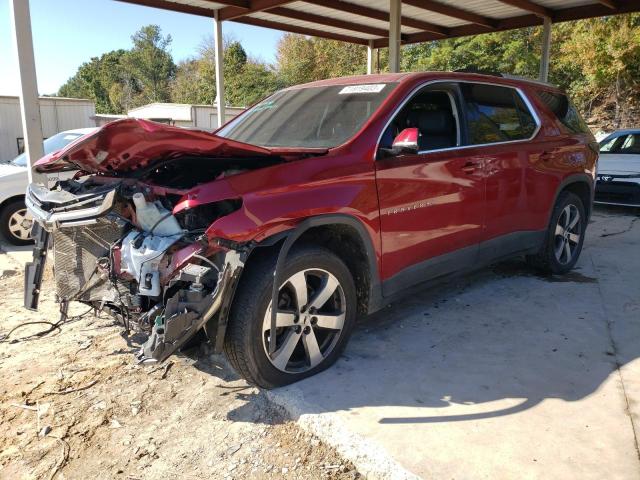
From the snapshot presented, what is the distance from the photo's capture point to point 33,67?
564 centimetres

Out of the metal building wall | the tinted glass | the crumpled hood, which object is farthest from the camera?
the metal building wall

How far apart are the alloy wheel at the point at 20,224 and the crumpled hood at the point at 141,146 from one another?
180 inches

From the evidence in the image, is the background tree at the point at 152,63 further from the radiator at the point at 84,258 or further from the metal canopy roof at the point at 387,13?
the radiator at the point at 84,258

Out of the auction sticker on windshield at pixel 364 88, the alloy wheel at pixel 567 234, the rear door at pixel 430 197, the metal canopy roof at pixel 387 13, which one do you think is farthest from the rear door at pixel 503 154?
the metal canopy roof at pixel 387 13

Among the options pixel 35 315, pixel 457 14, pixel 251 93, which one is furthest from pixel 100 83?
pixel 35 315

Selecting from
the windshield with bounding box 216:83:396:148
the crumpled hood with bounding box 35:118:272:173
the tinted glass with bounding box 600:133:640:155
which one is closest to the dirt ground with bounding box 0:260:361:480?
the crumpled hood with bounding box 35:118:272:173

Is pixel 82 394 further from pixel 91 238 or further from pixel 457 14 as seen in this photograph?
pixel 457 14

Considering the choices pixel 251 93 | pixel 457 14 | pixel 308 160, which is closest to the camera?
pixel 308 160

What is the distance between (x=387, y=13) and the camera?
10.9 meters

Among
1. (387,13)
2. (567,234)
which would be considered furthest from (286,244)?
(387,13)

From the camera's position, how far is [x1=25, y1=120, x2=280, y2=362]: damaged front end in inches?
104

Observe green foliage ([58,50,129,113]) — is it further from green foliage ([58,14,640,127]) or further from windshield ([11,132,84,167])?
windshield ([11,132,84,167])

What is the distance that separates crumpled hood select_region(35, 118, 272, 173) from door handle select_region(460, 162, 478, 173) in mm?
1665

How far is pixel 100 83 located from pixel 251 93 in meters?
45.2
